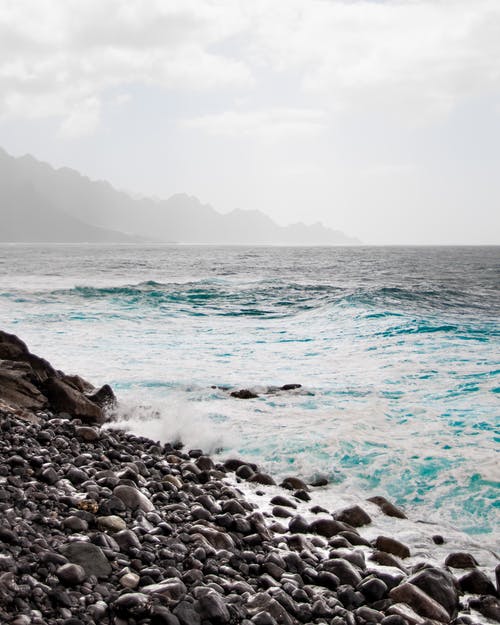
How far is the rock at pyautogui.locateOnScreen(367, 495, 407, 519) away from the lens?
566 cm

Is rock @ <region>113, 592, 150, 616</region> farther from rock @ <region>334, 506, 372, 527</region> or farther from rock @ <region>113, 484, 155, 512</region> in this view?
rock @ <region>334, 506, 372, 527</region>

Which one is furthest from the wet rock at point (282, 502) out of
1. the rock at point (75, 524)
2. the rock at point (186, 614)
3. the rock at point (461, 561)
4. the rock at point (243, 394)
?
the rock at point (243, 394)

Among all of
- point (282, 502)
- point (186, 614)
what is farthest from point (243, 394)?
point (186, 614)

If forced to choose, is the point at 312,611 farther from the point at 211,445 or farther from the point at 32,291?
the point at 32,291

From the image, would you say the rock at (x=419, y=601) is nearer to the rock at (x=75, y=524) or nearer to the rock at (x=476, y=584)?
the rock at (x=476, y=584)

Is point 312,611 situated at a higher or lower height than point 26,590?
lower

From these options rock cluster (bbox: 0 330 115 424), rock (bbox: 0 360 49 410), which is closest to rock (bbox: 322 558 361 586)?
rock cluster (bbox: 0 330 115 424)

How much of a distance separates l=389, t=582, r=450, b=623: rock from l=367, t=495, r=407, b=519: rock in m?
1.91

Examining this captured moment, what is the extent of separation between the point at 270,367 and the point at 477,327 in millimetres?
9630

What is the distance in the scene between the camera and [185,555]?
386cm

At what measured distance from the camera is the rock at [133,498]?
458 cm

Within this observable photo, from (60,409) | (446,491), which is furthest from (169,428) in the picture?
(446,491)

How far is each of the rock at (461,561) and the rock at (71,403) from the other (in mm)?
5376

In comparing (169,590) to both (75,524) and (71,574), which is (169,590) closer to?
(71,574)
